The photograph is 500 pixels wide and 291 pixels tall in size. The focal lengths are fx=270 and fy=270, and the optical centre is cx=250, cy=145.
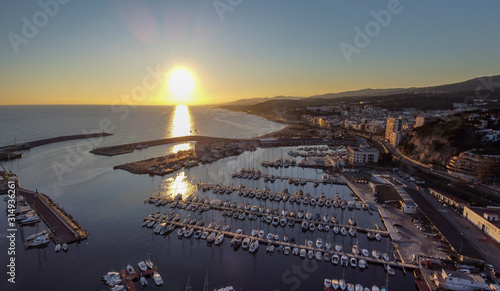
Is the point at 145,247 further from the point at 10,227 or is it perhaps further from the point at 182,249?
the point at 10,227

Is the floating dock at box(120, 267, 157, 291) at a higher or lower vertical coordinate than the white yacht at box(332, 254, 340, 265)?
higher

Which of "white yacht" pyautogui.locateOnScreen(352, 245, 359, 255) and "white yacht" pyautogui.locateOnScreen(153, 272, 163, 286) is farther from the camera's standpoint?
"white yacht" pyautogui.locateOnScreen(352, 245, 359, 255)

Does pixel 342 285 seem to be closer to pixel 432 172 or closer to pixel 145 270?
pixel 145 270

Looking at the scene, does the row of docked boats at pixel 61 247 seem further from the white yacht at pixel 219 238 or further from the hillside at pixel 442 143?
the hillside at pixel 442 143

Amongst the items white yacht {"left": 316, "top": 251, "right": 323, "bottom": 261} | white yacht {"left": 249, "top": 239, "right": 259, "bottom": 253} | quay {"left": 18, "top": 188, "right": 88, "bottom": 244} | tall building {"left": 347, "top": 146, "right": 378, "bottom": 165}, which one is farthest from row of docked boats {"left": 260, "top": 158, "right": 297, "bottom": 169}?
quay {"left": 18, "top": 188, "right": 88, "bottom": 244}

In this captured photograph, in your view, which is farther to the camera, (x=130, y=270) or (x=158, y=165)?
(x=158, y=165)

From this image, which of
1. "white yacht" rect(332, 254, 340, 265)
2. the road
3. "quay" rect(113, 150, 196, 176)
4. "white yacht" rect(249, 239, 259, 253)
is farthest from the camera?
"quay" rect(113, 150, 196, 176)

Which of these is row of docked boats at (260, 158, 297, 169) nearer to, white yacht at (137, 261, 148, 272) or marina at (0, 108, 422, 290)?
marina at (0, 108, 422, 290)

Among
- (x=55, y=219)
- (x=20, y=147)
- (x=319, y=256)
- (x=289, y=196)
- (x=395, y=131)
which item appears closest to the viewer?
(x=319, y=256)

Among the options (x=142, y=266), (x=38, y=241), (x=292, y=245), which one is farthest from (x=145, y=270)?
(x=292, y=245)
